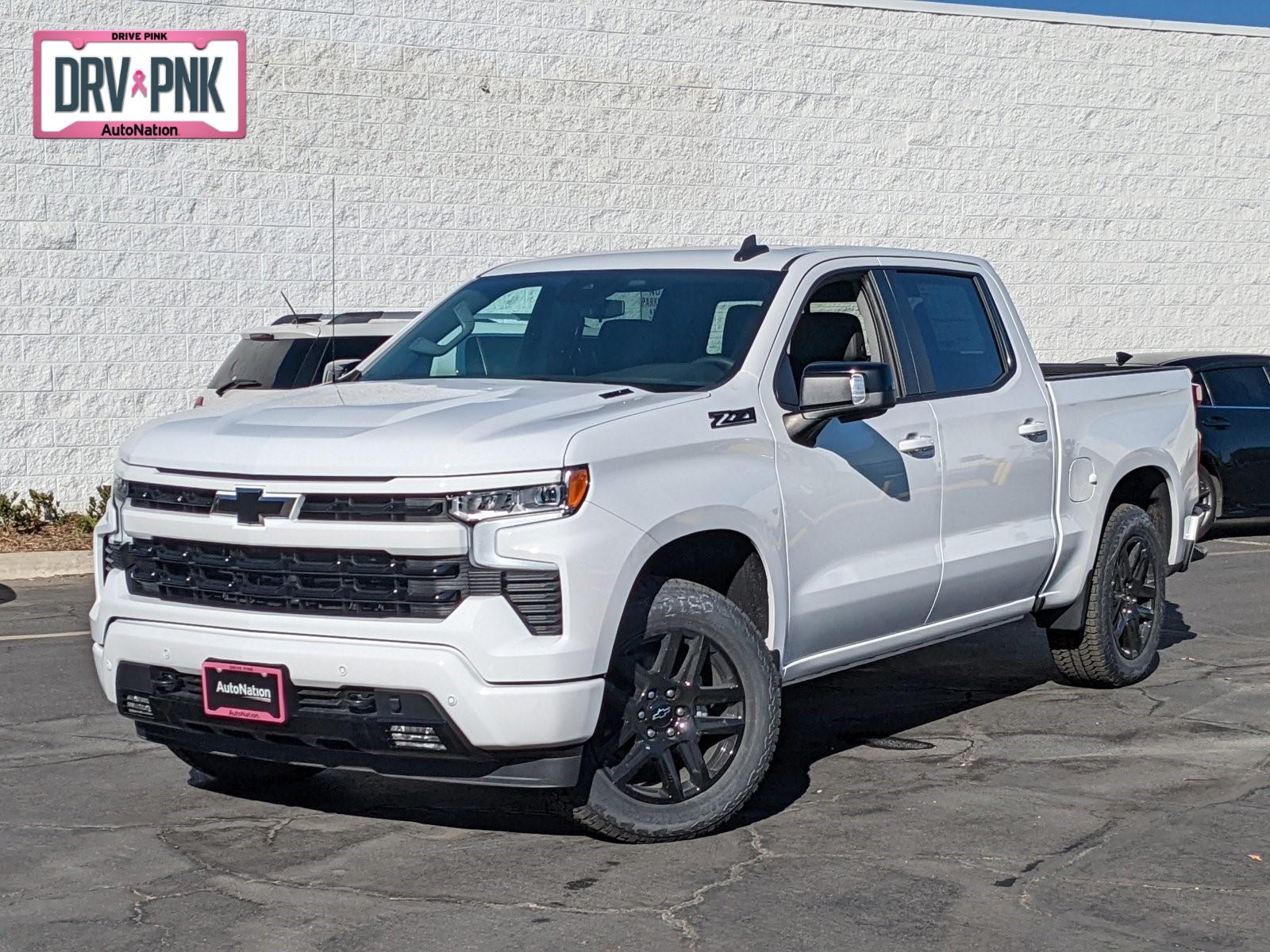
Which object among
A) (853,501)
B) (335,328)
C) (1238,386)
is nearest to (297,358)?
(335,328)

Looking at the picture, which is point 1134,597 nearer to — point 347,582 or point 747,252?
point 747,252

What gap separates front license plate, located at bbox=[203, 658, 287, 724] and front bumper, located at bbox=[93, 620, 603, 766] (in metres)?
0.03

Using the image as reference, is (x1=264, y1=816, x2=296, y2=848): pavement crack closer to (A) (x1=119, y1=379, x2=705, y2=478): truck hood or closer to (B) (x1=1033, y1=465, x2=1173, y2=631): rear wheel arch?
(A) (x1=119, y1=379, x2=705, y2=478): truck hood

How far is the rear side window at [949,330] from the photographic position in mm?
7188

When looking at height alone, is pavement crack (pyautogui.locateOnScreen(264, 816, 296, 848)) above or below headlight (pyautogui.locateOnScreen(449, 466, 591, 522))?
below

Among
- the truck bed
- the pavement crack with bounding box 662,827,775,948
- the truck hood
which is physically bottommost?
the pavement crack with bounding box 662,827,775,948

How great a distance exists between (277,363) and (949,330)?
5874 mm

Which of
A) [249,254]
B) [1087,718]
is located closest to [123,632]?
[1087,718]

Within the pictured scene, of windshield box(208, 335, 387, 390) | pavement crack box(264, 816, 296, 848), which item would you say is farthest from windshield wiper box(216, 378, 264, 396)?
pavement crack box(264, 816, 296, 848)

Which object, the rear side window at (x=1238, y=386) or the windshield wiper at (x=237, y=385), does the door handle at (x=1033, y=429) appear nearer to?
the windshield wiper at (x=237, y=385)

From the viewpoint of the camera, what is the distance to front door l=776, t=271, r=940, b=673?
20.3 feet

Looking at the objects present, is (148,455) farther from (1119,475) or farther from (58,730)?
(1119,475)

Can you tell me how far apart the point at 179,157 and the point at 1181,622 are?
10013 millimetres

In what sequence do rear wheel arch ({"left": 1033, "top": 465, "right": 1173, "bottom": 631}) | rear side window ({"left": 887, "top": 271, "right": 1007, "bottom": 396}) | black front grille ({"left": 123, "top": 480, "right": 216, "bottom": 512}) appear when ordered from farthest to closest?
1. rear wheel arch ({"left": 1033, "top": 465, "right": 1173, "bottom": 631})
2. rear side window ({"left": 887, "top": 271, "right": 1007, "bottom": 396})
3. black front grille ({"left": 123, "top": 480, "right": 216, "bottom": 512})
